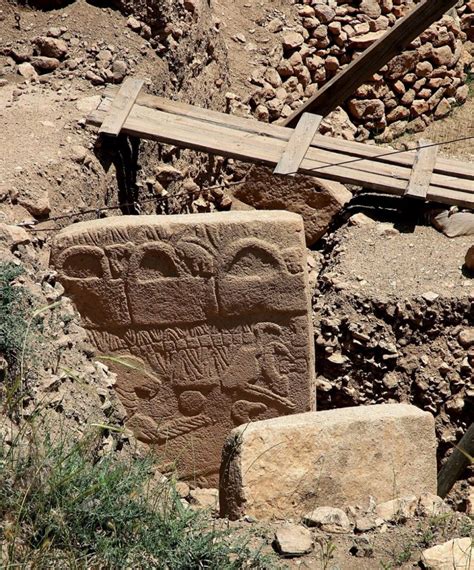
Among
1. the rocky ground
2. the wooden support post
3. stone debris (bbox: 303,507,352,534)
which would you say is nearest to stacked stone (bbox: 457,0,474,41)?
the rocky ground

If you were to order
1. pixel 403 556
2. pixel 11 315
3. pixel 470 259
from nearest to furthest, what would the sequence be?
pixel 403 556
pixel 11 315
pixel 470 259

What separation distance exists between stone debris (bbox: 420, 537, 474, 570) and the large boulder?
4086 millimetres

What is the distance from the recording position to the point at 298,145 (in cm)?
768

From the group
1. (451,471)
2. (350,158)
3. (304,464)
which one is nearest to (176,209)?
(350,158)

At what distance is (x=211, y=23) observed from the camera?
28.6ft

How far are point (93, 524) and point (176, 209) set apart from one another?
420 cm

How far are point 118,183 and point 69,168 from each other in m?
0.64

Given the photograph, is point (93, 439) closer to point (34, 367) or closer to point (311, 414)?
point (34, 367)

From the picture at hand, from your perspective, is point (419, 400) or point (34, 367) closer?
point (34, 367)

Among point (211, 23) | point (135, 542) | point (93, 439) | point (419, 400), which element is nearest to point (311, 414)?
point (93, 439)

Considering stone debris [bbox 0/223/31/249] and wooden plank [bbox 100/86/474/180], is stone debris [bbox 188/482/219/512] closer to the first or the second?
stone debris [bbox 0/223/31/249]

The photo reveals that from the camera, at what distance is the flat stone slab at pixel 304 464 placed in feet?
16.0

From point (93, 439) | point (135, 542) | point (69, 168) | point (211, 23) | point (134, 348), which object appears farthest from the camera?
point (211, 23)

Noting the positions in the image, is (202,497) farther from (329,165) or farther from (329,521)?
(329,165)
